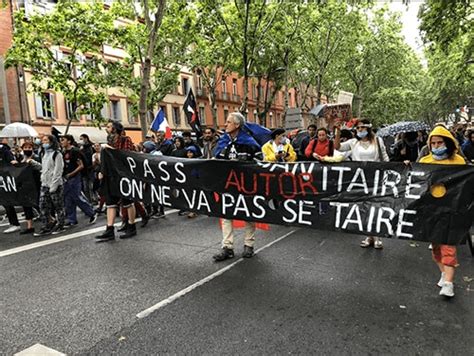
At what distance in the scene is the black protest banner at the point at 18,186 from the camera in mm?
7086

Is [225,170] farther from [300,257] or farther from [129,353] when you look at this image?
[129,353]

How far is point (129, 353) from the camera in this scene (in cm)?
290

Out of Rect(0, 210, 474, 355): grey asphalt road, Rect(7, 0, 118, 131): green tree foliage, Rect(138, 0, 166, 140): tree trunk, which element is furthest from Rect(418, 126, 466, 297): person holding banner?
Rect(7, 0, 118, 131): green tree foliage

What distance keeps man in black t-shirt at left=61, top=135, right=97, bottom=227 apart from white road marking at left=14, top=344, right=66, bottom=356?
4.91 meters

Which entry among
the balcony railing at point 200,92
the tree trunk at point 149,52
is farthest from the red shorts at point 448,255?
the balcony railing at point 200,92

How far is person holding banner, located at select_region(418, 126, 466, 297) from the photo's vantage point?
3.74 meters

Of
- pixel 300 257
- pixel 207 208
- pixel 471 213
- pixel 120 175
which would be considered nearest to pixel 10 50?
pixel 120 175

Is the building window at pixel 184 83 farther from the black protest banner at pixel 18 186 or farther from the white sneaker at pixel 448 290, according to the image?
the white sneaker at pixel 448 290

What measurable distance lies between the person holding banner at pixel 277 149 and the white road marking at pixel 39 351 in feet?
14.5

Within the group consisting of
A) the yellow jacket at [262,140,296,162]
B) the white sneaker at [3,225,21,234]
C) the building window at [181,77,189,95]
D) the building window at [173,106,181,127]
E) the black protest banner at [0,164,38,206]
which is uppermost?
the building window at [181,77,189,95]

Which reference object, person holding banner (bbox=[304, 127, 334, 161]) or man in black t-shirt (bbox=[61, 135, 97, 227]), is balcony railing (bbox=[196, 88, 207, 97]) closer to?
man in black t-shirt (bbox=[61, 135, 97, 227])

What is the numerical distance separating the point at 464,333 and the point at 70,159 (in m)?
7.07

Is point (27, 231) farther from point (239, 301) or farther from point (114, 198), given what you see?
point (239, 301)

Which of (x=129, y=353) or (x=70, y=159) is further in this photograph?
(x=70, y=159)
